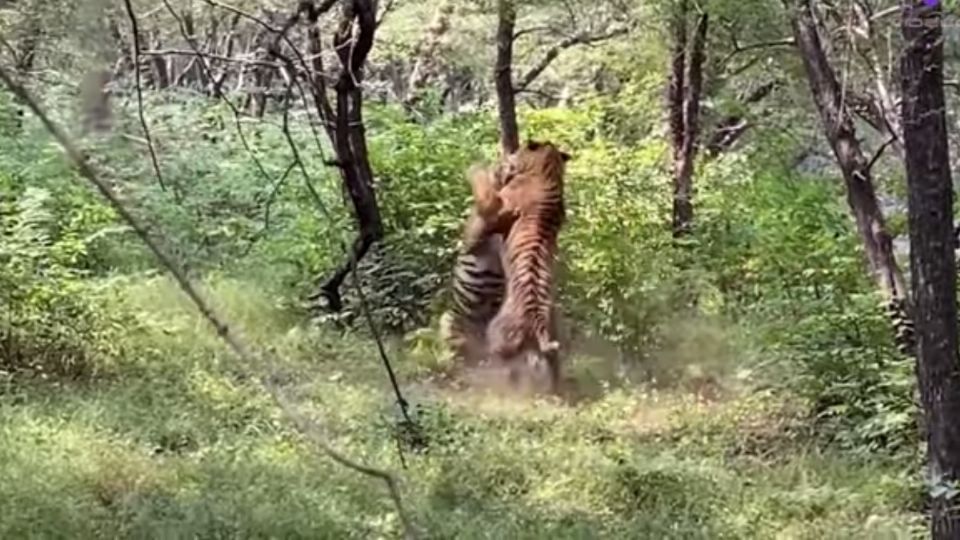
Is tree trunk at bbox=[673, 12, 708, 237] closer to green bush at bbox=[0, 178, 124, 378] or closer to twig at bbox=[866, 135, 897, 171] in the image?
twig at bbox=[866, 135, 897, 171]

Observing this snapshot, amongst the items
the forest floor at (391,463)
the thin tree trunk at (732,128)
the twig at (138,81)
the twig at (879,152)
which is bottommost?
the forest floor at (391,463)

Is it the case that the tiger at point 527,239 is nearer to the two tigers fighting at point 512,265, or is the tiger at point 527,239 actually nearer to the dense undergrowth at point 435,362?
the two tigers fighting at point 512,265

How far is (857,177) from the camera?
6.70m

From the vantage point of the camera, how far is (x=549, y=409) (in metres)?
7.77

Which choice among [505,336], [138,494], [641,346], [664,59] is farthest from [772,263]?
[138,494]

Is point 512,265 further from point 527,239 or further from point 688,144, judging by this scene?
point 688,144

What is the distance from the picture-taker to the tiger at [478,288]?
9.07 meters

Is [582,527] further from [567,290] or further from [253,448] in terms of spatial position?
[567,290]

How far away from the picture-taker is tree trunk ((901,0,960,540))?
165 inches

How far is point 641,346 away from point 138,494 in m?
4.32

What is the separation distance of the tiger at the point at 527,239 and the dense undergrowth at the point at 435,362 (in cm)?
36

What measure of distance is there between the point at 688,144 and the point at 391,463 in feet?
18.0

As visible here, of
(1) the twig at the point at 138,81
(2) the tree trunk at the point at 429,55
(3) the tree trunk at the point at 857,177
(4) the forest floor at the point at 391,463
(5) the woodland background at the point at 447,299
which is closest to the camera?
(1) the twig at the point at 138,81

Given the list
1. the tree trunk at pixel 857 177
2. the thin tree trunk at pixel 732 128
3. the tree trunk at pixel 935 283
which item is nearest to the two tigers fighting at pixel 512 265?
the tree trunk at pixel 857 177
